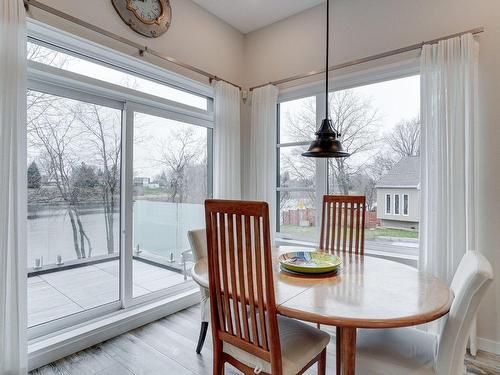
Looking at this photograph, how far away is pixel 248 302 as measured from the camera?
4.41 ft

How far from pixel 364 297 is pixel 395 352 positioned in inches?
12.8

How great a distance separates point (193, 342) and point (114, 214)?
1.31 metres

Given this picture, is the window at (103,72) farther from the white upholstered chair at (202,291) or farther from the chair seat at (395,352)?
the chair seat at (395,352)

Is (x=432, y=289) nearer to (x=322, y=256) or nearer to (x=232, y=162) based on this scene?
(x=322, y=256)

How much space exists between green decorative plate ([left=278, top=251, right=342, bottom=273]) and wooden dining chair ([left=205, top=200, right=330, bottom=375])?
0.31 meters

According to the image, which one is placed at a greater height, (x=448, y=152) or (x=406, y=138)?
(x=406, y=138)

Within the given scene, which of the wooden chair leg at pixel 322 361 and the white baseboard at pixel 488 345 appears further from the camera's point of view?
the white baseboard at pixel 488 345

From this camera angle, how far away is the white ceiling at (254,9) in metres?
3.12

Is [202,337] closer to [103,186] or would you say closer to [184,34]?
[103,186]

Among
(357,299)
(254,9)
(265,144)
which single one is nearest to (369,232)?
(265,144)

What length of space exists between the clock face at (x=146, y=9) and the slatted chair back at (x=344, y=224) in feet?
7.49

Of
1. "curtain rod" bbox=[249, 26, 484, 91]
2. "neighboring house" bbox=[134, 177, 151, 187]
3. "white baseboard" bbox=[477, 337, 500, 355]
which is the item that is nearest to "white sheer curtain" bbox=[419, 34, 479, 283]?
"curtain rod" bbox=[249, 26, 484, 91]

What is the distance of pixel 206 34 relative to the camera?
10.8ft

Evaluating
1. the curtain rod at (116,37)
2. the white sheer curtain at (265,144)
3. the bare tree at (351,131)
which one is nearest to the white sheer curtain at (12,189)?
the curtain rod at (116,37)
